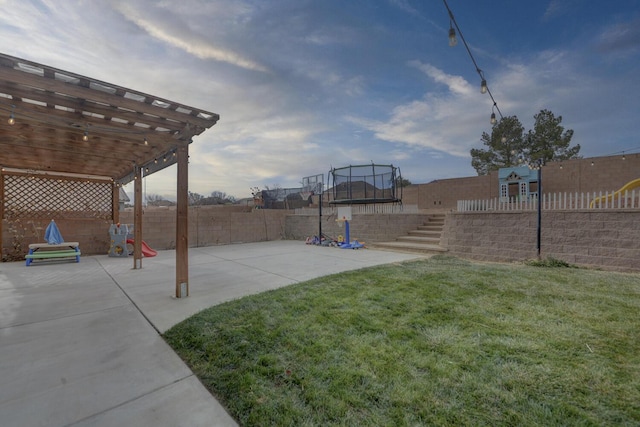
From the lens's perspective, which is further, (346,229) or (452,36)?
(346,229)

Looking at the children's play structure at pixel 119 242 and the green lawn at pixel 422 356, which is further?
the children's play structure at pixel 119 242

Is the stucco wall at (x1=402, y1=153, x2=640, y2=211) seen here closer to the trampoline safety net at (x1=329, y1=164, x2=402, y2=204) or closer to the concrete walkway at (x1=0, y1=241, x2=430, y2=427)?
the trampoline safety net at (x1=329, y1=164, x2=402, y2=204)

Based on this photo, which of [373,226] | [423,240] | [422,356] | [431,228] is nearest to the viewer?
[422,356]

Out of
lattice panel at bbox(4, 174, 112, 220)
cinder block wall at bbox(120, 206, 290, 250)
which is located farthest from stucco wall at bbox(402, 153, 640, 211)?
lattice panel at bbox(4, 174, 112, 220)

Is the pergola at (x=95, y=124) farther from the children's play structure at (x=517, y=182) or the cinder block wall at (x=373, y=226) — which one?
the children's play structure at (x=517, y=182)

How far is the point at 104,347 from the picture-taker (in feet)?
6.71

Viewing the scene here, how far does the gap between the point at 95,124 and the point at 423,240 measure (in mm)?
7758

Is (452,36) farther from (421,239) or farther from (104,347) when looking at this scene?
(104,347)

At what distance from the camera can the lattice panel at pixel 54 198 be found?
6.25 metres

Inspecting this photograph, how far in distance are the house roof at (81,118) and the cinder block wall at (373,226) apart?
6.22 metres

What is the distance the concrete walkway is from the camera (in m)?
→ 1.37

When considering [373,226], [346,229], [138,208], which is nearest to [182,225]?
[138,208]

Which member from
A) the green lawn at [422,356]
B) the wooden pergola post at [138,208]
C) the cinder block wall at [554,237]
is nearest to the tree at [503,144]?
the cinder block wall at [554,237]

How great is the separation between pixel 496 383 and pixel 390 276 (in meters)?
2.55
